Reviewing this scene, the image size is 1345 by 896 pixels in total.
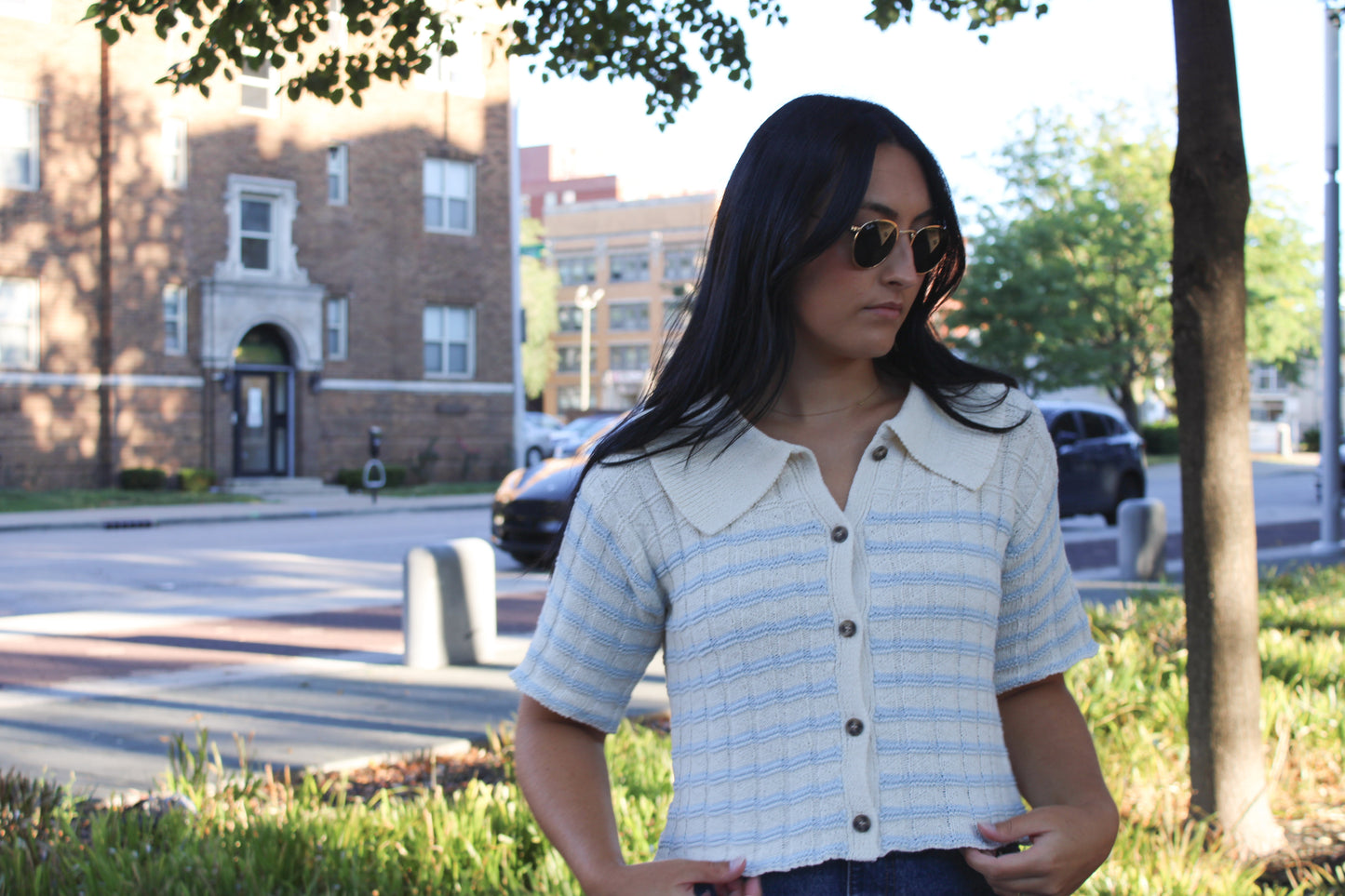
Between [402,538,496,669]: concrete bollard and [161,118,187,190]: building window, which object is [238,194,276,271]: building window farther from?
[402,538,496,669]: concrete bollard

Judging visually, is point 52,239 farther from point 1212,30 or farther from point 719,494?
point 719,494

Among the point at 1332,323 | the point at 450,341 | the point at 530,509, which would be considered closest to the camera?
the point at 530,509

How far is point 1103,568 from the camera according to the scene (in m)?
13.7

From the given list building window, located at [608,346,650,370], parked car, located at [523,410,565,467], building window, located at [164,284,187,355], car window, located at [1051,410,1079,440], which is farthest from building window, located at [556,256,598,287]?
car window, located at [1051,410,1079,440]

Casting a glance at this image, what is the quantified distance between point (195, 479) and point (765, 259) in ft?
79.5

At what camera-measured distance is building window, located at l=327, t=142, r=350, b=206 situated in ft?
90.0

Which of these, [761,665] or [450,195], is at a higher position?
[450,195]

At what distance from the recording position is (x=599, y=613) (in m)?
1.79

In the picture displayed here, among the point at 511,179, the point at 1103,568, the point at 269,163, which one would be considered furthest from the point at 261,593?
the point at 511,179

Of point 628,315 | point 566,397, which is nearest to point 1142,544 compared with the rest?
point 628,315

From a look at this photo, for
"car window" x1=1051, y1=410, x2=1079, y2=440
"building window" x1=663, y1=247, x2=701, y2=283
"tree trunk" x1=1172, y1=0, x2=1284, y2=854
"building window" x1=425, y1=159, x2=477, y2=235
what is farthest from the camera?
"building window" x1=663, y1=247, x2=701, y2=283

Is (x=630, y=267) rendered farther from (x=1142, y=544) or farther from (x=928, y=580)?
(x=928, y=580)

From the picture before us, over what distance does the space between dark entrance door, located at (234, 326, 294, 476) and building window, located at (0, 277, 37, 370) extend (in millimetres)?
3663

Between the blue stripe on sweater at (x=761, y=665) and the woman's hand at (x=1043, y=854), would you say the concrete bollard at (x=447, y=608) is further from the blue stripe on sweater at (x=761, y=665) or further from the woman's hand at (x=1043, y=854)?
the woman's hand at (x=1043, y=854)
